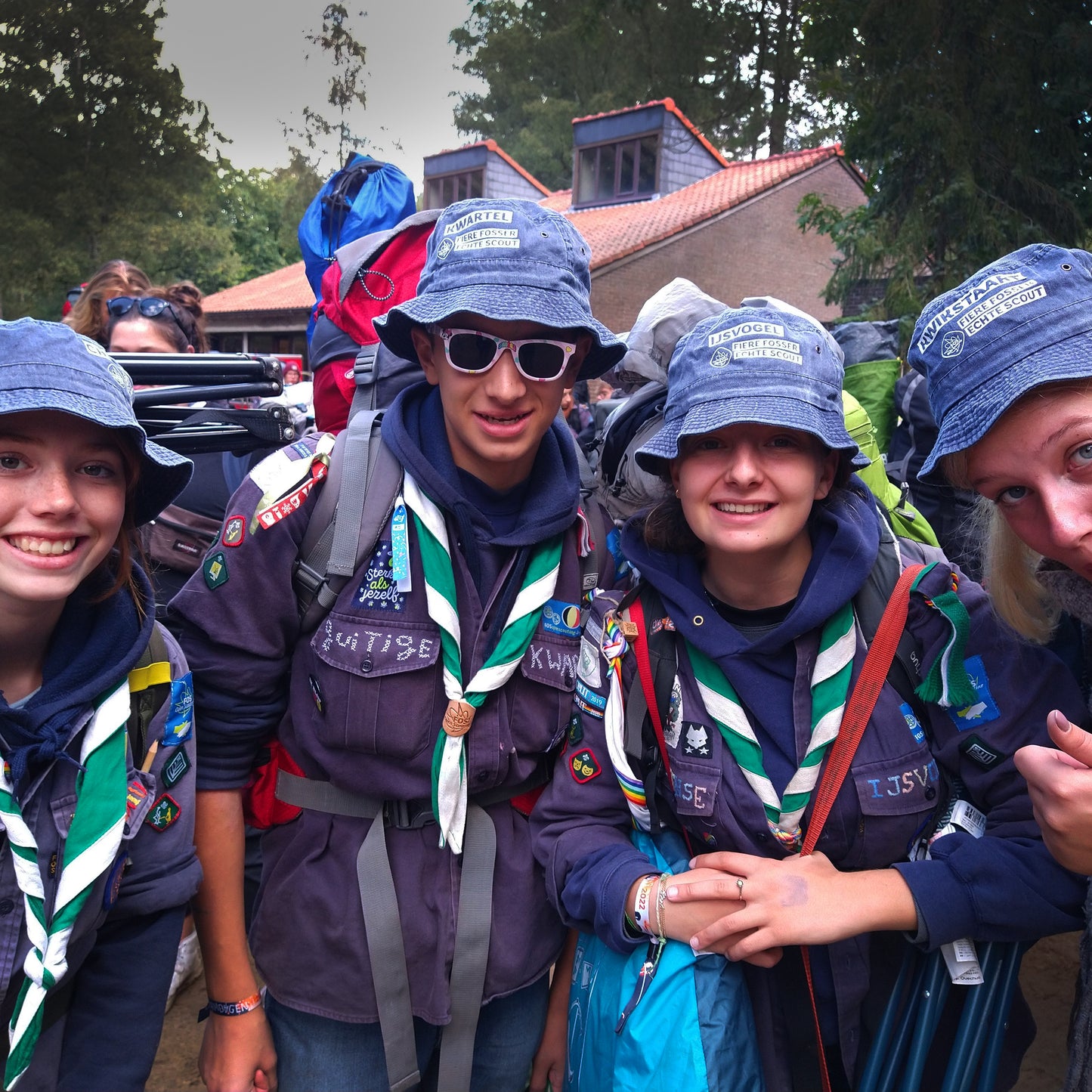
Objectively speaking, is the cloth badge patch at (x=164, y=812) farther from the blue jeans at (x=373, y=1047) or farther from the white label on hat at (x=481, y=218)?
the white label on hat at (x=481, y=218)

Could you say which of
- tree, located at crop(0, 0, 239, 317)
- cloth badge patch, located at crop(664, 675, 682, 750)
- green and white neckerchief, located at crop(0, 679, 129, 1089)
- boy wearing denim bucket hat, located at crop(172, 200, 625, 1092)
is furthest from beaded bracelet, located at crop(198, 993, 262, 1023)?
tree, located at crop(0, 0, 239, 317)

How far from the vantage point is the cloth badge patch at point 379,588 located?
2.01 meters

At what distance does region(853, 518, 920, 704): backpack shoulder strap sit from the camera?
6.20ft

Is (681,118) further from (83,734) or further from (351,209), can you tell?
(83,734)

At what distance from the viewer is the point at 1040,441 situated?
166 cm

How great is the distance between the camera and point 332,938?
2004mm

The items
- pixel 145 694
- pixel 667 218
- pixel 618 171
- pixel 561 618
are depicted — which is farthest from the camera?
pixel 618 171

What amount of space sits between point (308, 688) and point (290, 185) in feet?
149

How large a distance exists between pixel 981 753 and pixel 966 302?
0.88 m

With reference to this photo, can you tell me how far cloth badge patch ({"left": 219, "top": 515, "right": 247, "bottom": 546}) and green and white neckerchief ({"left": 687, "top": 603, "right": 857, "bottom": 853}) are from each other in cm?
102


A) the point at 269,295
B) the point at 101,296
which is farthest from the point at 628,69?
the point at 101,296

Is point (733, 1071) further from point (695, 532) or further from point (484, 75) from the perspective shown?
point (484, 75)

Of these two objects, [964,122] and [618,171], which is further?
[618,171]

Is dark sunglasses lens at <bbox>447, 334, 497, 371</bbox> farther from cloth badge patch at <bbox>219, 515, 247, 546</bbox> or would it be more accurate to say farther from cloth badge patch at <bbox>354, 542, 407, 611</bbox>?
cloth badge patch at <bbox>219, 515, 247, 546</bbox>
